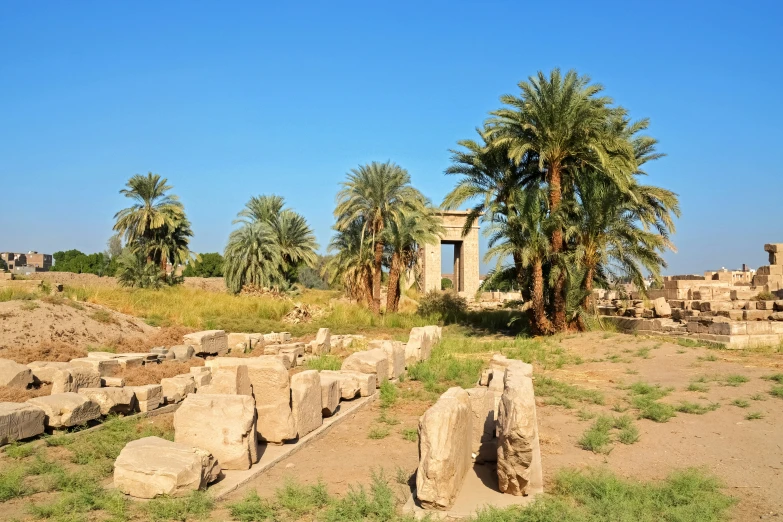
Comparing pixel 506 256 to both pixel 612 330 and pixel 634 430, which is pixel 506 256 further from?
pixel 634 430

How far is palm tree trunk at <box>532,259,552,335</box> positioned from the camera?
19016 mm

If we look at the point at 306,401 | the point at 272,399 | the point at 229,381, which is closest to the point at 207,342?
the point at 306,401

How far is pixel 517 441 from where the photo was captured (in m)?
5.12

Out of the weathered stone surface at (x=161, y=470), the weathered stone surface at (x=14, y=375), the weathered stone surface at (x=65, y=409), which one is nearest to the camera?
the weathered stone surface at (x=161, y=470)

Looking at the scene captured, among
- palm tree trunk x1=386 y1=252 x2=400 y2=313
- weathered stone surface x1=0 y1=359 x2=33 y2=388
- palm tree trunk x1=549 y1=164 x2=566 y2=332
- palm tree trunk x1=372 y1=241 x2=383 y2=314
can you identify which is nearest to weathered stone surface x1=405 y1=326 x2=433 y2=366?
palm tree trunk x1=549 y1=164 x2=566 y2=332

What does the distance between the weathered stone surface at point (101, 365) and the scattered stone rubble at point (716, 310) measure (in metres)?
13.0

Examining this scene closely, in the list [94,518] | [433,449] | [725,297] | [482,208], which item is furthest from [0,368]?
[725,297]

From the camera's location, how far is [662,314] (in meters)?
19.8

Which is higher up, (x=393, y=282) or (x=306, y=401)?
(x=393, y=282)

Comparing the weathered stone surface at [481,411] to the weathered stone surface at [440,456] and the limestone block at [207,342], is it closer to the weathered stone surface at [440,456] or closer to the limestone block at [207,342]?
the weathered stone surface at [440,456]

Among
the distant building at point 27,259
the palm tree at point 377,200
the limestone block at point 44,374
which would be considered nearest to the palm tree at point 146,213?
the palm tree at point 377,200

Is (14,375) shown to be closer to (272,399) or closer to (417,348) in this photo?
(272,399)

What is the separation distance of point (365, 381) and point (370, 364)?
2.74 ft

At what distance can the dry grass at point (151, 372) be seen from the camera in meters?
10.8
